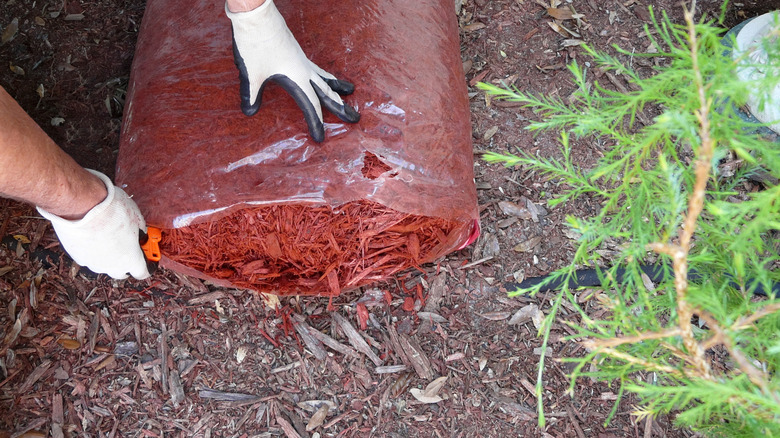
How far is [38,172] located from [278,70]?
0.72 metres

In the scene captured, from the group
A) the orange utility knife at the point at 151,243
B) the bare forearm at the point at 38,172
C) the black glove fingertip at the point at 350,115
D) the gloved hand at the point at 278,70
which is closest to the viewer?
the bare forearm at the point at 38,172

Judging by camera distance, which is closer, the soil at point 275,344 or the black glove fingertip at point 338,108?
the black glove fingertip at point 338,108

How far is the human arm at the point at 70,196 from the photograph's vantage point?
1.47 metres

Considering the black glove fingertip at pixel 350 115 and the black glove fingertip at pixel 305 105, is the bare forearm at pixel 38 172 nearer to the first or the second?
the black glove fingertip at pixel 305 105

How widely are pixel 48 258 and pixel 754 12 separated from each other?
3.27 m

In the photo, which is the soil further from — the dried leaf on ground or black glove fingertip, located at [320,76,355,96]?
black glove fingertip, located at [320,76,355,96]

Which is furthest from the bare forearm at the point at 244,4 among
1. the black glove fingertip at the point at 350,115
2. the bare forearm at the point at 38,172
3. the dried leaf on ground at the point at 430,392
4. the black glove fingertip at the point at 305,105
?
Answer: the dried leaf on ground at the point at 430,392

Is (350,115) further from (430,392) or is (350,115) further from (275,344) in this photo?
(430,392)

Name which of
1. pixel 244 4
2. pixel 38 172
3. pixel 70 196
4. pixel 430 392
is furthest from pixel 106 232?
pixel 430 392

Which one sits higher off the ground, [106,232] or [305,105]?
[305,105]

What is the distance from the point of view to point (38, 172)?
1.52 metres

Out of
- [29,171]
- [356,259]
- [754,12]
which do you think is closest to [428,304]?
[356,259]

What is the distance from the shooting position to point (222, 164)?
1.69m

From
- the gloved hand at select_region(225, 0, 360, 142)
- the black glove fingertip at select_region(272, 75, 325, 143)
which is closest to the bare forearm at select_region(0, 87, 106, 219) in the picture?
the gloved hand at select_region(225, 0, 360, 142)
